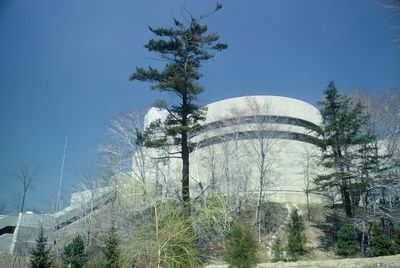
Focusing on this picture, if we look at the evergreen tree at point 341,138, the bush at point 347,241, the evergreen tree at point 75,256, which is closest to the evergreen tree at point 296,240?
the bush at point 347,241

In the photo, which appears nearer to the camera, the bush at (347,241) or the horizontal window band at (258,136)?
the bush at (347,241)

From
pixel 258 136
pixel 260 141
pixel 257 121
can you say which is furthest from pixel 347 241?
pixel 257 121

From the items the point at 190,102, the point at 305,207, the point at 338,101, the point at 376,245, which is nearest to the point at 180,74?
the point at 190,102

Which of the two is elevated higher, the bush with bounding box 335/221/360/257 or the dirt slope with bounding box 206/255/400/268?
the bush with bounding box 335/221/360/257

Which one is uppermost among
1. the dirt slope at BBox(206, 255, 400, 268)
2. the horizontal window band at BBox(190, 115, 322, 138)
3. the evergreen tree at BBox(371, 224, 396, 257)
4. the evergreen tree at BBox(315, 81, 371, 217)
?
the horizontal window band at BBox(190, 115, 322, 138)

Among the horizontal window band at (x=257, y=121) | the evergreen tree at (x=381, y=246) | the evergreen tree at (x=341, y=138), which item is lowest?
the evergreen tree at (x=381, y=246)

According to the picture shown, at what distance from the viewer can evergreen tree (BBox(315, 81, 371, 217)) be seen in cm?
2753

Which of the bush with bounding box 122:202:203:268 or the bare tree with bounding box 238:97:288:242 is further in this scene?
the bare tree with bounding box 238:97:288:242

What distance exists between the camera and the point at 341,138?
28859mm

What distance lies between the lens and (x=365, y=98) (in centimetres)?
3269

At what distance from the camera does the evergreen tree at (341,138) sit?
90.3 feet

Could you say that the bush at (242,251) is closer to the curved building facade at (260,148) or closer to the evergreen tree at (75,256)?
the evergreen tree at (75,256)

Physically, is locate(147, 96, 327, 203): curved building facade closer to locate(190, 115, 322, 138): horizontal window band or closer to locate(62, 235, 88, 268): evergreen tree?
locate(190, 115, 322, 138): horizontal window band

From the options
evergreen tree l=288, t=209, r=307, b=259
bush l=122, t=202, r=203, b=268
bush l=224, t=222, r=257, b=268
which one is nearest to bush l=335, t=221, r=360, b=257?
evergreen tree l=288, t=209, r=307, b=259
